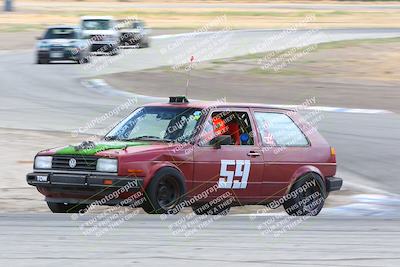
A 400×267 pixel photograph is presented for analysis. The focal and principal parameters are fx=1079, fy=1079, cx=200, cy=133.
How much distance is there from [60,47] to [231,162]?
2843 centimetres

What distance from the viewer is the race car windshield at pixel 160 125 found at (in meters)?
11.6

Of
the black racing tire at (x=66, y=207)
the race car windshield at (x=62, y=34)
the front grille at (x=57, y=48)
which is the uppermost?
the black racing tire at (x=66, y=207)

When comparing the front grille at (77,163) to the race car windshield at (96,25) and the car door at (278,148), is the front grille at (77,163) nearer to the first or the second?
the car door at (278,148)

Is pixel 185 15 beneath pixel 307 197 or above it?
beneath

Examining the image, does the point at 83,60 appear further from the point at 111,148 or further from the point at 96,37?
the point at 111,148

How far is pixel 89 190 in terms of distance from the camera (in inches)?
430

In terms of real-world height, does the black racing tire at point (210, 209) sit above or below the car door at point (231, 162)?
below

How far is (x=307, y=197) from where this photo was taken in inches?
483

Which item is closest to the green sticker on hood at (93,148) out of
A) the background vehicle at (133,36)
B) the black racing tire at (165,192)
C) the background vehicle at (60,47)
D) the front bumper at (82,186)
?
the front bumper at (82,186)

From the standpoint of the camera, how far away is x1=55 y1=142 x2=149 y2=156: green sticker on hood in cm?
1112

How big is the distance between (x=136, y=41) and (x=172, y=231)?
39.2m

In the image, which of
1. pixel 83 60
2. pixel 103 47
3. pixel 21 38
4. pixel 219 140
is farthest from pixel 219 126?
pixel 21 38

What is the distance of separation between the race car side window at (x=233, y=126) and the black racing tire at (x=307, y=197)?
2.54ft

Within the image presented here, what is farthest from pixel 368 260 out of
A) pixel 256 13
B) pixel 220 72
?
pixel 256 13
